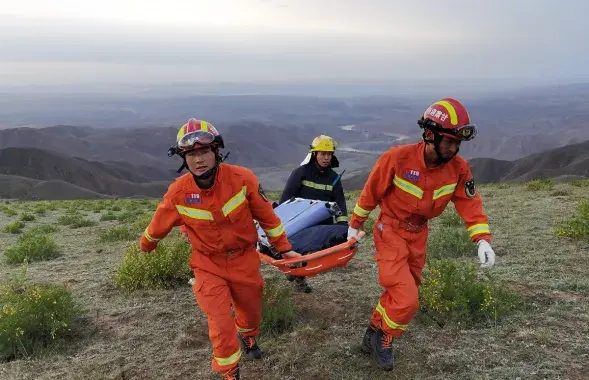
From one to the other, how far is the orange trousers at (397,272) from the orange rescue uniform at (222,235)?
1.10 metres

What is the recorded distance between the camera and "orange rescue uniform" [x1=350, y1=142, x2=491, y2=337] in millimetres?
4488

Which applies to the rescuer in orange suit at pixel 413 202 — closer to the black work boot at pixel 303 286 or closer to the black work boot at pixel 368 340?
the black work boot at pixel 368 340

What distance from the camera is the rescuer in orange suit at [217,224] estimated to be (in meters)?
4.29

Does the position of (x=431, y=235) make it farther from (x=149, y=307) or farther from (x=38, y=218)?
(x=38, y=218)

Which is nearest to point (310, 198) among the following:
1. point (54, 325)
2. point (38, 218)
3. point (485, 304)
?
point (485, 304)

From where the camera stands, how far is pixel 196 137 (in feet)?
14.0

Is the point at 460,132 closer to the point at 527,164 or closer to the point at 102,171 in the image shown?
the point at 527,164

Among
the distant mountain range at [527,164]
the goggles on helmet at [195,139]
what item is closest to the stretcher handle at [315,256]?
the goggles on helmet at [195,139]

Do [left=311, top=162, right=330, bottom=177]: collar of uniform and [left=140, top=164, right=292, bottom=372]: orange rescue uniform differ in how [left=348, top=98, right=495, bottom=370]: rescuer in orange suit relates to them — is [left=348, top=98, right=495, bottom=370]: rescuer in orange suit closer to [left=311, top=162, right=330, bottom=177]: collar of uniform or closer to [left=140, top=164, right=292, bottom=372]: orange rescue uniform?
[left=140, top=164, right=292, bottom=372]: orange rescue uniform

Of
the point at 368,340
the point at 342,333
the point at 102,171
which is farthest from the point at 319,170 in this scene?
the point at 102,171

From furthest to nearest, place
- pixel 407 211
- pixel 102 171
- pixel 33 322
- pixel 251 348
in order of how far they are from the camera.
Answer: pixel 102 171, pixel 33 322, pixel 251 348, pixel 407 211

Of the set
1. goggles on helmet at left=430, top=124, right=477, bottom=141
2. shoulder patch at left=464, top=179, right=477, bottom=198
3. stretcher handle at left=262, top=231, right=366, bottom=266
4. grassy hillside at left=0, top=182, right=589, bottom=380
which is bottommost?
grassy hillside at left=0, top=182, right=589, bottom=380

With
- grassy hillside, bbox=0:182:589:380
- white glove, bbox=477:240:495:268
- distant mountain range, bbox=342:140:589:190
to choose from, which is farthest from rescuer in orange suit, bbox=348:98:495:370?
distant mountain range, bbox=342:140:589:190

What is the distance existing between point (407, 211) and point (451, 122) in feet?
3.16
